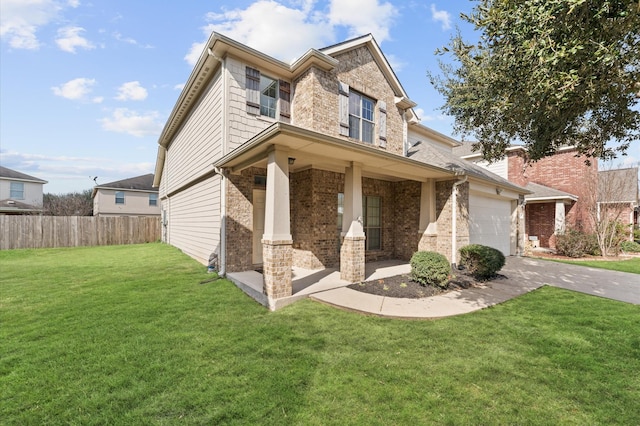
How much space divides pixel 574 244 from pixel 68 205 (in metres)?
46.0

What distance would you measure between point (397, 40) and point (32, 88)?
10.8 metres

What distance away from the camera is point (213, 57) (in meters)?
7.86

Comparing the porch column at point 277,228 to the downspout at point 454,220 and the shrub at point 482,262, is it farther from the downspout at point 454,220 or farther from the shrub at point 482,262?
the downspout at point 454,220

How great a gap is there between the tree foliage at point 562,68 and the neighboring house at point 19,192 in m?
33.9

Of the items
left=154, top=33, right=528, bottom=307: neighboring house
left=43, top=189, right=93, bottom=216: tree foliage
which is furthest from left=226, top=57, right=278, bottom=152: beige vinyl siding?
left=43, top=189, right=93, bottom=216: tree foliage

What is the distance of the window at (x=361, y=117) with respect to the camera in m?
Result: 9.76

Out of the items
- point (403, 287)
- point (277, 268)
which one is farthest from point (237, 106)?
point (403, 287)

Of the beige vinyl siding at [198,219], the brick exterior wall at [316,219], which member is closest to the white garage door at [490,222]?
the brick exterior wall at [316,219]

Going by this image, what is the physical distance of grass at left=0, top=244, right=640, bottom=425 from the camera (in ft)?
8.71

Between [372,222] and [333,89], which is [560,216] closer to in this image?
[372,222]

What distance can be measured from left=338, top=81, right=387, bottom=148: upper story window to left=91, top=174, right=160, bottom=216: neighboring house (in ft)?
81.2

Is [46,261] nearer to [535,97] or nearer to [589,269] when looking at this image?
[535,97]

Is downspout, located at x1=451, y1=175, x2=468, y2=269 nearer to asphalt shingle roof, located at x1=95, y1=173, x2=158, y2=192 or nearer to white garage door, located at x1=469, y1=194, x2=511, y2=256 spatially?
white garage door, located at x1=469, y1=194, x2=511, y2=256

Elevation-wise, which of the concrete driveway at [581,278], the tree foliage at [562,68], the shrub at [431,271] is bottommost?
the concrete driveway at [581,278]
